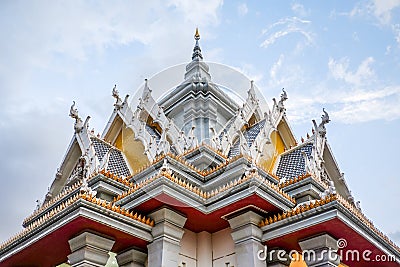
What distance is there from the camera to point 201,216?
980 centimetres

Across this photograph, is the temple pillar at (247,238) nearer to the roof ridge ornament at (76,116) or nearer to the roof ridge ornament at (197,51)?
the roof ridge ornament at (76,116)

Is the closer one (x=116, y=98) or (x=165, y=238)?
(x=165, y=238)

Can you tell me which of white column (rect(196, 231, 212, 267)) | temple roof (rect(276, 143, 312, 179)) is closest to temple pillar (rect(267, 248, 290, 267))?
white column (rect(196, 231, 212, 267))

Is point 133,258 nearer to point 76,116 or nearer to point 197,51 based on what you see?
point 76,116

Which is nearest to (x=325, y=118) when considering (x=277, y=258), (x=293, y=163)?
(x=293, y=163)

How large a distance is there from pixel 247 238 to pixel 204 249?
1389mm

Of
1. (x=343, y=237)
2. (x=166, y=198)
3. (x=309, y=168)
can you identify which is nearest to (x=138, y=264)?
(x=166, y=198)

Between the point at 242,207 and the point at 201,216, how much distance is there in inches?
38.6

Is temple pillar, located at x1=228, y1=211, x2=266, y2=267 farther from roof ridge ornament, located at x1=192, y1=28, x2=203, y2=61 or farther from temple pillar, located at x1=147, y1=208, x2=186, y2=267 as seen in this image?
roof ridge ornament, located at x1=192, y1=28, x2=203, y2=61

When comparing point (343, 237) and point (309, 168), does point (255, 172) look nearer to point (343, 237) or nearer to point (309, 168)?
point (343, 237)

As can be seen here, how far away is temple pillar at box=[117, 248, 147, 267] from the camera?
9.66 m

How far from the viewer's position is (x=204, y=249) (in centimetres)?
1023

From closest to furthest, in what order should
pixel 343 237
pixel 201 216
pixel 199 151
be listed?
pixel 343 237
pixel 201 216
pixel 199 151

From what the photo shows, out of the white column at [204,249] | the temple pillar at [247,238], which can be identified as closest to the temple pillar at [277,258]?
the temple pillar at [247,238]
